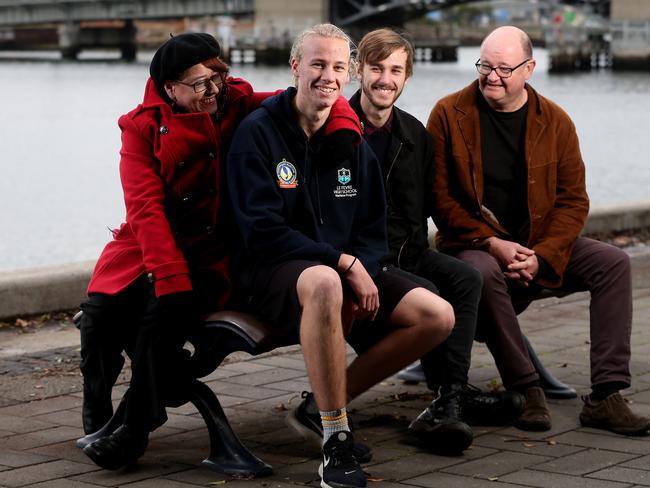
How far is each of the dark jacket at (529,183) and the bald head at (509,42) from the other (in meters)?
0.18

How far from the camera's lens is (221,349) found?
13.5ft

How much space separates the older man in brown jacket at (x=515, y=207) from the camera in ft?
15.5

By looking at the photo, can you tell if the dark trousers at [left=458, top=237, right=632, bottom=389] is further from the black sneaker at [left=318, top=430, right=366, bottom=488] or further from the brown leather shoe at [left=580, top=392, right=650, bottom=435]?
the black sneaker at [left=318, top=430, right=366, bottom=488]

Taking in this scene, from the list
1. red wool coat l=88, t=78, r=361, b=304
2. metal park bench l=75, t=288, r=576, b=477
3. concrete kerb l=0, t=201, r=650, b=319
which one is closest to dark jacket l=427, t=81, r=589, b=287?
red wool coat l=88, t=78, r=361, b=304

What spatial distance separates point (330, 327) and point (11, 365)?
2264mm

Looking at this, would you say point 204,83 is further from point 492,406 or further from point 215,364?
point 492,406

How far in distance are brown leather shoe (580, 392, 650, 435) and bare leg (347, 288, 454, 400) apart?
688mm

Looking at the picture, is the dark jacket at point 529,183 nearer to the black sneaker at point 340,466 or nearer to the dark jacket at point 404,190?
the dark jacket at point 404,190

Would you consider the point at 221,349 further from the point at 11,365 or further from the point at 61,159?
the point at 61,159

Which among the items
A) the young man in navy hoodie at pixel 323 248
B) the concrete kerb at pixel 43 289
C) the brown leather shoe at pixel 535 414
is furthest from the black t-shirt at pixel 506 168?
the concrete kerb at pixel 43 289

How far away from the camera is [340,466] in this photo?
12.5ft

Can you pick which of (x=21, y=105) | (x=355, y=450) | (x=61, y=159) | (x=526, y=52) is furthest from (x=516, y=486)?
(x=21, y=105)

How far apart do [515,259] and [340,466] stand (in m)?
1.31

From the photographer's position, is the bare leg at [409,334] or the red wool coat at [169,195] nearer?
the red wool coat at [169,195]
